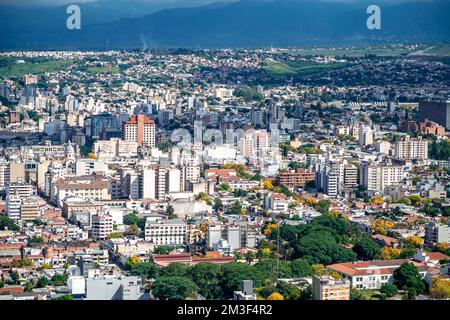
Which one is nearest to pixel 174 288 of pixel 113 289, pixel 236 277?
pixel 113 289

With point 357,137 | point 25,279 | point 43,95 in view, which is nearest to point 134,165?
point 357,137

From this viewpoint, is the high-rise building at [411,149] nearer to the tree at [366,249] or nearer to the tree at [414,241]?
the tree at [414,241]

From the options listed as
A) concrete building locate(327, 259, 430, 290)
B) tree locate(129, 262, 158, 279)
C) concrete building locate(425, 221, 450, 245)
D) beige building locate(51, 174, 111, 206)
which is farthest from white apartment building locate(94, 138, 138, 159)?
concrete building locate(327, 259, 430, 290)

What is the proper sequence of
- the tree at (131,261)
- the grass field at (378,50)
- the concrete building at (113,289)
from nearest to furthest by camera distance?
the concrete building at (113,289) → the tree at (131,261) → the grass field at (378,50)

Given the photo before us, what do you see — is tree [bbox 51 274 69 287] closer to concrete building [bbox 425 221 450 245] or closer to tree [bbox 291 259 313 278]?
tree [bbox 291 259 313 278]

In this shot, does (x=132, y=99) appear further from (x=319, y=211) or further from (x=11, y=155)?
(x=319, y=211)

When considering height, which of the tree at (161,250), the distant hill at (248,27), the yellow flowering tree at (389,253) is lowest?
the tree at (161,250)

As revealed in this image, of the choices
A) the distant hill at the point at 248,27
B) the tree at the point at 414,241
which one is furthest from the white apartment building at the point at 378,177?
the tree at the point at 414,241
